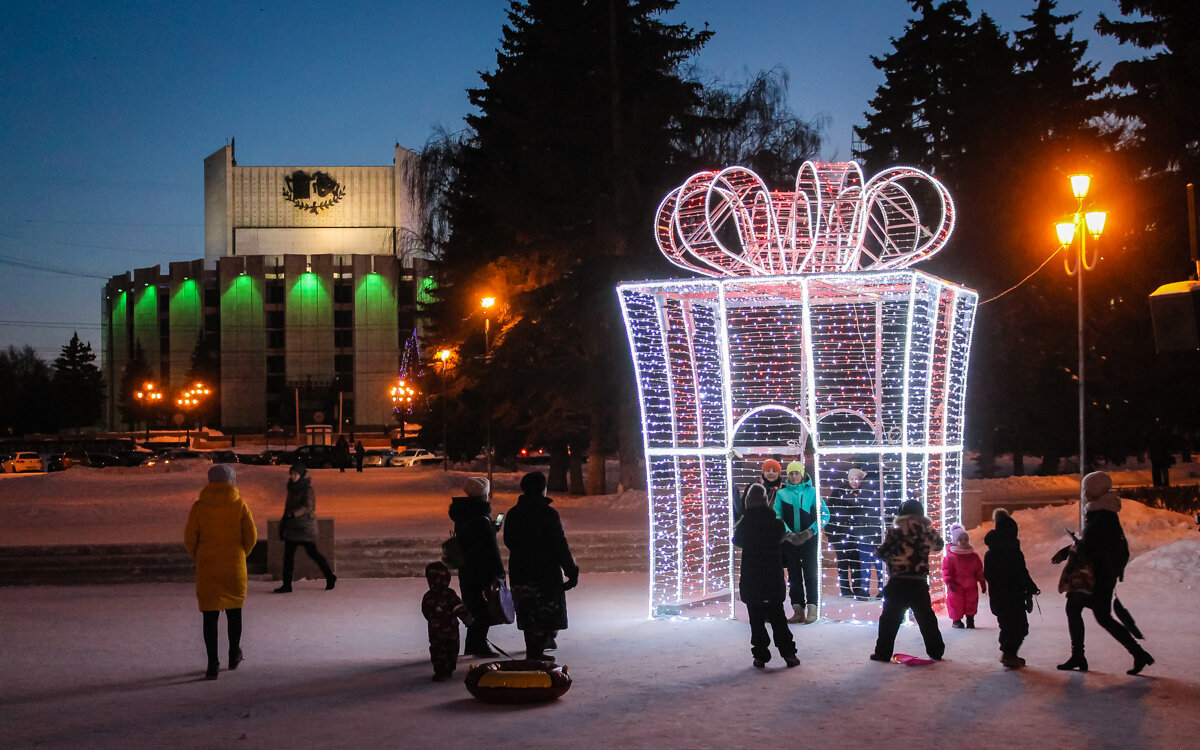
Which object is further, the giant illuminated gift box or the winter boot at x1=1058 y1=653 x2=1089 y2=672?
the giant illuminated gift box

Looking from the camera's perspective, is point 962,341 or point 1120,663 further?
point 962,341

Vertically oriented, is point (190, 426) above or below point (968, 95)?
below

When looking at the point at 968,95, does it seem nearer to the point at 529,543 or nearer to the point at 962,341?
the point at 962,341

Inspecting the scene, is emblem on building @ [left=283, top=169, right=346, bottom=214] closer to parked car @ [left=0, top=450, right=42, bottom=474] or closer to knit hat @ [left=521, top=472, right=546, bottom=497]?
parked car @ [left=0, top=450, right=42, bottom=474]

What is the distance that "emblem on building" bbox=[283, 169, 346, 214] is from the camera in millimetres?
Result: 89500

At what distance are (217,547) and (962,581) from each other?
653 cm

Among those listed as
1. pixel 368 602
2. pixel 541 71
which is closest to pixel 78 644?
pixel 368 602

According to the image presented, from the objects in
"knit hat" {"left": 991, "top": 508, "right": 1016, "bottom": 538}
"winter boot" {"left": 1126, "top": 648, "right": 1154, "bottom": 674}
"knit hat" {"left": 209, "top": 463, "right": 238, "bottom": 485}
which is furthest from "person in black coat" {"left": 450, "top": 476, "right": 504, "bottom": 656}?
"winter boot" {"left": 1126, "top": 648, "right": 1154, "bottom": 674}

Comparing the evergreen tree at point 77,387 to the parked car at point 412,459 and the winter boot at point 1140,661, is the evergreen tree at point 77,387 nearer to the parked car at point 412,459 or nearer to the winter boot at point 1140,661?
the parked car at point 412,459

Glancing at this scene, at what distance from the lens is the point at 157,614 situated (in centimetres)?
1263

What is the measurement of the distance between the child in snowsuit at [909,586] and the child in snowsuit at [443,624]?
318cm

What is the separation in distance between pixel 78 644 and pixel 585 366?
19804mm

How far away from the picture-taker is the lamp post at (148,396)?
78625mm

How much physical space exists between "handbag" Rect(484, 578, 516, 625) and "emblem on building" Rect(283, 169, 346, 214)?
275 ft
